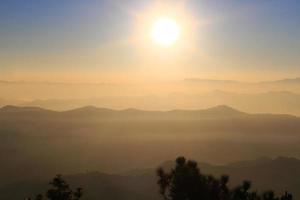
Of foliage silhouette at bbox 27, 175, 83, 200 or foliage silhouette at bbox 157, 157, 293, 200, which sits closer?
foliage silhouette at bbox 27, 175, 83, 200

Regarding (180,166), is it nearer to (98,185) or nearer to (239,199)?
(239,199)

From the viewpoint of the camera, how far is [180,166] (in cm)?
4141

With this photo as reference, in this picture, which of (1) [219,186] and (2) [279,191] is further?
(2) [279,191]

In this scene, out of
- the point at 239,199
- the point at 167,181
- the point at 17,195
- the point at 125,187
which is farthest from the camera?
the point at 125,187

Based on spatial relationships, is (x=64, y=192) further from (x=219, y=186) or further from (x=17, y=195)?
(x=17, y=195)

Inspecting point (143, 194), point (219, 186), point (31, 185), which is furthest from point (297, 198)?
point (219, 186)

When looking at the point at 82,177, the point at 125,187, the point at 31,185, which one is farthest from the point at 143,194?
the point at 31,185

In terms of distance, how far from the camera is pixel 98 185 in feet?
596

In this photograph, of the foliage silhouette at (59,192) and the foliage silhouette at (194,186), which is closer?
the foliage silhouette at (59,192)

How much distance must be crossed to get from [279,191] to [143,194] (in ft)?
182

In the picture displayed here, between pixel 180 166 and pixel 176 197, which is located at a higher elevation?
pixel 180 166

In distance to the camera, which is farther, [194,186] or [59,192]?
[194,186]

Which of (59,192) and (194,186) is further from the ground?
(194,186)

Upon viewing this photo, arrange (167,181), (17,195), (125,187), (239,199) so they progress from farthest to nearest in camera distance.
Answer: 1. (125,187)
2. (17,195)
3. (167,181)
4. (239,199)
